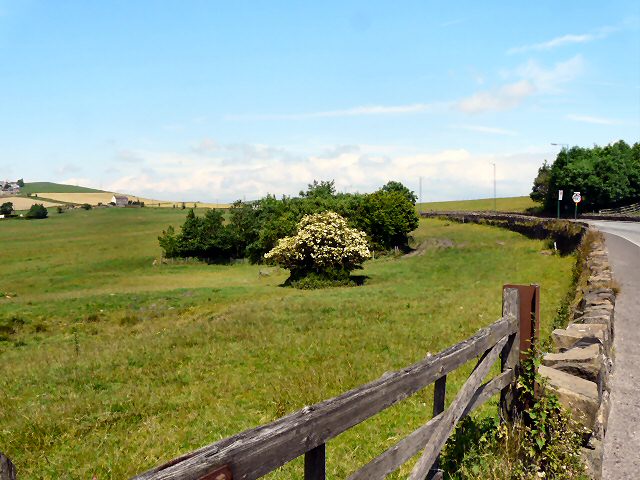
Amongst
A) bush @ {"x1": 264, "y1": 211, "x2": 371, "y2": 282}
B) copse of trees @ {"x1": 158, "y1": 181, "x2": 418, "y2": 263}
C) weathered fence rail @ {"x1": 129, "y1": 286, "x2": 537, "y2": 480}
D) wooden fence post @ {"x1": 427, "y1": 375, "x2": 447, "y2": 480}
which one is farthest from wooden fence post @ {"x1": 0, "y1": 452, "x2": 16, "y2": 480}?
copse of trees @ {"x1": 158, "y1": 181, "x2": 418, "y2": 263}

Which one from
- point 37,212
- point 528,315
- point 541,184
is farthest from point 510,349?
point 37,212

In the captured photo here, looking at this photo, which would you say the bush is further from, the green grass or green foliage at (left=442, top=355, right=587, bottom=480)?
the green grass

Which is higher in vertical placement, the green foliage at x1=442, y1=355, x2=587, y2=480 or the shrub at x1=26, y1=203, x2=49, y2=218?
the shrub at x1=26, y1=203, x2=49, y2=218

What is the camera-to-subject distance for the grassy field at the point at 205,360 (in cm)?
870

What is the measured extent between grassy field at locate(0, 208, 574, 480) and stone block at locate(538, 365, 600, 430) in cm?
315

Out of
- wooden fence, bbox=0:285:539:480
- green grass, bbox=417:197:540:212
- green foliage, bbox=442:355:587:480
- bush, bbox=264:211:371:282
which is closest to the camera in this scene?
wooden fence, bbox=0:285:539:480

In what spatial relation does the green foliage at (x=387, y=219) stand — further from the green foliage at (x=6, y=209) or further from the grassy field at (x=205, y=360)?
the green foliage at (x=6, y=209)

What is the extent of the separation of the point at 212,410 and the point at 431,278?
2509 centimetres

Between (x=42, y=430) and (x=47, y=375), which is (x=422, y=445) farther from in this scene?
(x=47, y=375)

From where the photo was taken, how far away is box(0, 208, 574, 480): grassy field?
8695 mm

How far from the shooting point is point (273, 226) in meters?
65.0

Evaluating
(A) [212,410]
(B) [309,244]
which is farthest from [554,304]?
(B) [309,244]

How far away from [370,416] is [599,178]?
86.1 metres

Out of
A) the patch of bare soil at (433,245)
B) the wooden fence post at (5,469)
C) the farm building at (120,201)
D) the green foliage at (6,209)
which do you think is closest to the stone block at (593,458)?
the wooden fence post at (5,469)
